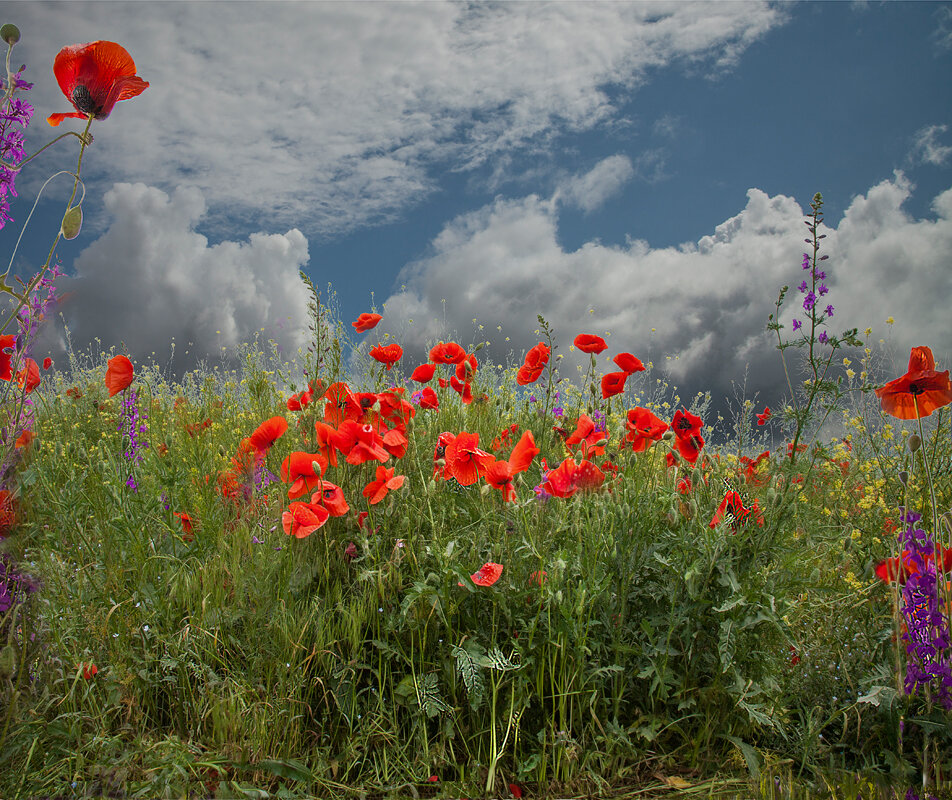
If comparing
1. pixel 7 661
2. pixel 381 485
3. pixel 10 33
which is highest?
pixel 10 33

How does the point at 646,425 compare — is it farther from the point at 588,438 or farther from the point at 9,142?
the point at 9,142

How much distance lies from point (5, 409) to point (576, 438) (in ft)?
5.98

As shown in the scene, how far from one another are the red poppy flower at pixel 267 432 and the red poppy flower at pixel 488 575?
0.95 metres

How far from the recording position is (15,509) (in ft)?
5.77

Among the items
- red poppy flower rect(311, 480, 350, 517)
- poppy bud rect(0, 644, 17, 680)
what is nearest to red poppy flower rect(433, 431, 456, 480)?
red poppy flower rect(311, 480, 350, 517)

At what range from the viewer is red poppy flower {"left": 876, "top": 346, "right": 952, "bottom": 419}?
208 cm

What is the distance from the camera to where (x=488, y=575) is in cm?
189

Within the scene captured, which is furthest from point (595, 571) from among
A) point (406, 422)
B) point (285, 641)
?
point (406, 422)

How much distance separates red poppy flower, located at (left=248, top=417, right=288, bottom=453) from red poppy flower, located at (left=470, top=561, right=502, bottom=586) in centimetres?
95

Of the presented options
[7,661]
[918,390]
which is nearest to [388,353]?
[7,661]

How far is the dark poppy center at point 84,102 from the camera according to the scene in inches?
59.7

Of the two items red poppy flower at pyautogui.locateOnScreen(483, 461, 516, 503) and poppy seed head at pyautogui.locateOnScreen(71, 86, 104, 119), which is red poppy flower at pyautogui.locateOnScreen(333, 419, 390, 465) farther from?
poppy seed head at pyautogui.locateOnScreen(71, 86, 104, 119)

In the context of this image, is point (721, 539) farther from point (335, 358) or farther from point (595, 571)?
point (335, 358)

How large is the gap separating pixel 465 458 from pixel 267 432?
2.57ft
